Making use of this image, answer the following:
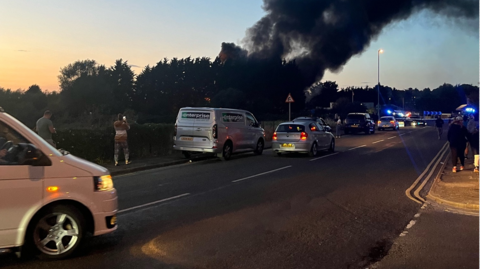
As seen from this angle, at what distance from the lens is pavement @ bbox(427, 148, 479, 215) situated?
8227 mm

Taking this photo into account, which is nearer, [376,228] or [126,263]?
[126,263]

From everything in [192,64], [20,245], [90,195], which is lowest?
[20,245]

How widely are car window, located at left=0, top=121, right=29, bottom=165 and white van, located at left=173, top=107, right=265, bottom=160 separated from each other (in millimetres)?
10606

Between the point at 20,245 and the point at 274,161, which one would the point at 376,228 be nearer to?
the point at 20,245

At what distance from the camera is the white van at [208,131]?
1542 centimetres

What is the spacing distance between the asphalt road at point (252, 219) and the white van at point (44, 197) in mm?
287

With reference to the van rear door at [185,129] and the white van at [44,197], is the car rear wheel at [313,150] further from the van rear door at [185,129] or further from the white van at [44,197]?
Answer: the white van at [44,197]

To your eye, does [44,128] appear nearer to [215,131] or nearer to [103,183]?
[215,131]

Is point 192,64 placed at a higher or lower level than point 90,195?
higher

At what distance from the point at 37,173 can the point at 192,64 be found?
199ft

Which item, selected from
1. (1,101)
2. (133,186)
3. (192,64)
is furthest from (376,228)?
(192,64)

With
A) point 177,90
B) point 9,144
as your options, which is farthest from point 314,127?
point 177,90

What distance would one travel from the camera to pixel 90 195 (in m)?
5.11

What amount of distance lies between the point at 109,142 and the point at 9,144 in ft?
32.0
